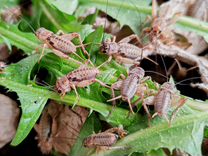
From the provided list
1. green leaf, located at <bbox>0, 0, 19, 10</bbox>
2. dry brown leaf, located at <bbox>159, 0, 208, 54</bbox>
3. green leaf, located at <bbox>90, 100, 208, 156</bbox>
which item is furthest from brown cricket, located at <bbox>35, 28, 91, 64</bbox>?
dry brown leaf, located at <bbox>159, 0, 208, 54</bbox>

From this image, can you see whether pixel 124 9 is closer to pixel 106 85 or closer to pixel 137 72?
pixel 137 72

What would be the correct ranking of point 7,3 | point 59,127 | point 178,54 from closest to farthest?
1. point 59,127
2. point 7,3
3. point 178,54

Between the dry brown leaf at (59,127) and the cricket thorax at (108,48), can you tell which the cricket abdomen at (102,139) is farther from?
the cricket thorax at (108,48)

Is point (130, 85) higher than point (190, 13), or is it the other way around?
point (190, 13)

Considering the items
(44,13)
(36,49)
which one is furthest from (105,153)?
(44,13)

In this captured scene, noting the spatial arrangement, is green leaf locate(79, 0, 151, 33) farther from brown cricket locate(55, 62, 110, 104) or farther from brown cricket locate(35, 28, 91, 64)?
brown cricket locate(55, 62, 110, 104)

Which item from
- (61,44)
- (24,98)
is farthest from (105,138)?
(61,44)

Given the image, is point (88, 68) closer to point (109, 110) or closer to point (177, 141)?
point (109, 110)
